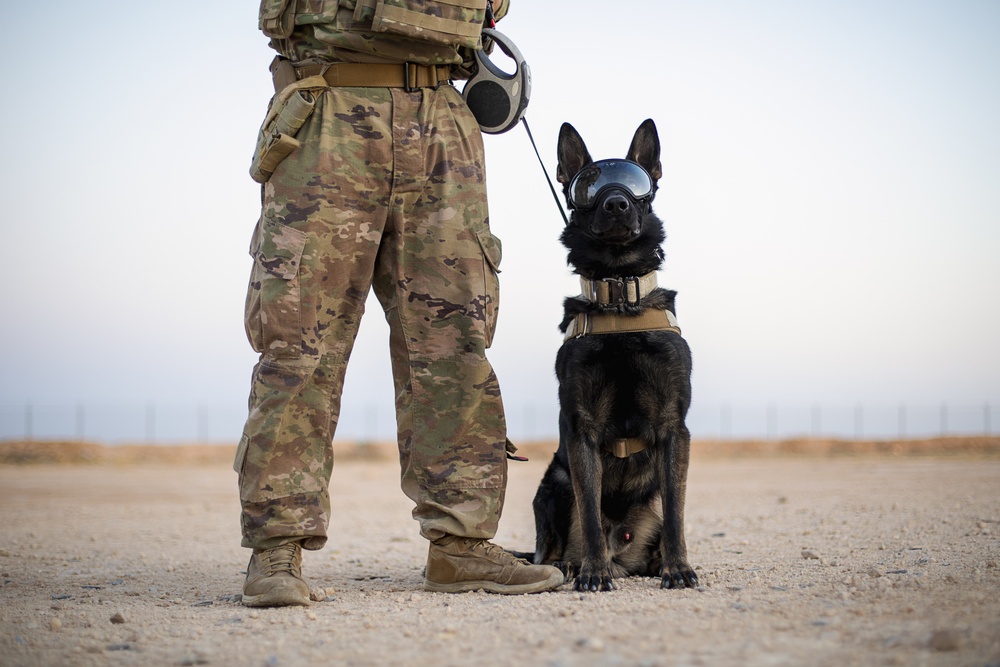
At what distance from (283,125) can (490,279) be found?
106 centimetres

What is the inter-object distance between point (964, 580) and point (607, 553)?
1.41 meters

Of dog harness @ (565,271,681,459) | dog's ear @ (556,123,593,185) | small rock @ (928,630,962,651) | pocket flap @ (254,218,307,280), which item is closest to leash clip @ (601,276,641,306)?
dog harness @ (565,271,681,459)

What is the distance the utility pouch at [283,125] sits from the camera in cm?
351

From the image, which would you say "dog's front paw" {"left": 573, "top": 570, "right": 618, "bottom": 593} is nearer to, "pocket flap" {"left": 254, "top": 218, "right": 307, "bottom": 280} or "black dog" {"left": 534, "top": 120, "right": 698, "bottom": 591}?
"black dog" {"left": 534, "top": 120, "right": 698, "bottom": 591}

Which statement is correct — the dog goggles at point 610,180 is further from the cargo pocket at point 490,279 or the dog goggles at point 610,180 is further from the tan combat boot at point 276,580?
the tan combat boot at point 276,580

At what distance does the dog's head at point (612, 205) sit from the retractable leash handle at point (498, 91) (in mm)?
400

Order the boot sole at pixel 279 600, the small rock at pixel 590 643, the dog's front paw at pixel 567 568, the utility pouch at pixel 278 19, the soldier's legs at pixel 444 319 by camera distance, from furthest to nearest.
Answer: the dog's front paw at pixel 567 568, the soldier's legs at pixel 444 319, the utility pouch at pixel 278 19, the boot sole at pixel 279 600, the small rock at pixel 590 643

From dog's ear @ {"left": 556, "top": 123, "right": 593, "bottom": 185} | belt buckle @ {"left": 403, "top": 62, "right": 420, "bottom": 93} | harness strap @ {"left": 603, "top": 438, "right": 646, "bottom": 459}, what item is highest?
Result: belt buckle @ {"left": 403, "top": 62, "right": 420, "bottom": 93}

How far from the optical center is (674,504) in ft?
12.3

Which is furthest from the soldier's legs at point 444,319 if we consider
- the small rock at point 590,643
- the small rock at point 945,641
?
the small rock at point 945,641

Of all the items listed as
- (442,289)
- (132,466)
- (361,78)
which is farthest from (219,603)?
(132,466)

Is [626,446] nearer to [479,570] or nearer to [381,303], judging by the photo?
[479,570]

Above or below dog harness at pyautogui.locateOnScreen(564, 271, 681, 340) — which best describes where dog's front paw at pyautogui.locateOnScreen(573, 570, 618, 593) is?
below

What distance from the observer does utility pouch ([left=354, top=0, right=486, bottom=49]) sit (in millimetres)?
3475
